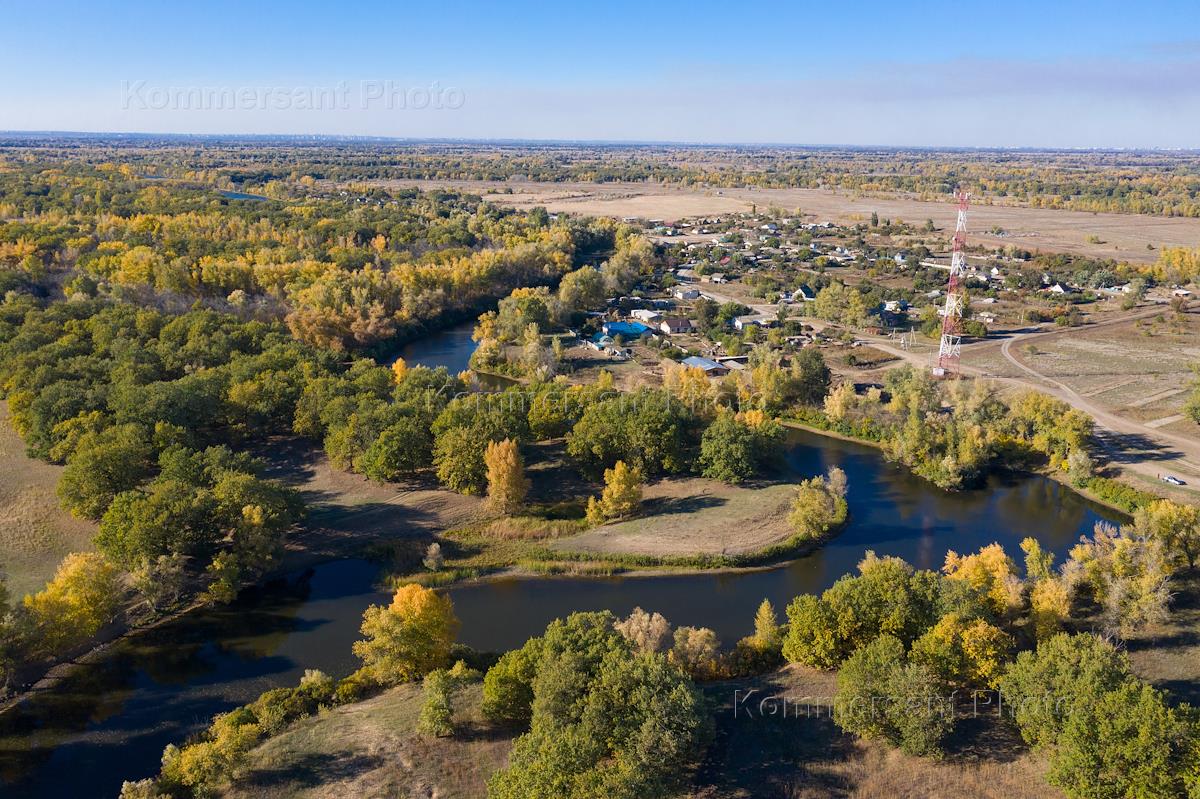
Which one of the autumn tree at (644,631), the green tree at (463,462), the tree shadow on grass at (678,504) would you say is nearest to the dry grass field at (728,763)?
the autumn tree at (644,631)

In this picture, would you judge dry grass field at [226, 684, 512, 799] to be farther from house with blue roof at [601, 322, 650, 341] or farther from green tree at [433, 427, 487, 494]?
house with blue roof at [601, 322, 650, 341]

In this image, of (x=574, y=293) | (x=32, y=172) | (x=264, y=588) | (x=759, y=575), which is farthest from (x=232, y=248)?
(x=32, y=172)

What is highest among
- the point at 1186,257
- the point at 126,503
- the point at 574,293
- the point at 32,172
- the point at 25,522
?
the point at 32,172

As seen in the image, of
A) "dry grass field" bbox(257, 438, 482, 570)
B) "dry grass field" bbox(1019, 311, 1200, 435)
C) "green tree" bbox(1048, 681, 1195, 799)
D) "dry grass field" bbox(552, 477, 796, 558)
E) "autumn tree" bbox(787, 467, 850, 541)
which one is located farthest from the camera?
"dry grass field" bbox(1019, 311, 1200, 435)

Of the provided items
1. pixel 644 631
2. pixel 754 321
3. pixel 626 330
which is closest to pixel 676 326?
pixel 626 330

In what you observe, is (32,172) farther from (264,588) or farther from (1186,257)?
(1186,257)

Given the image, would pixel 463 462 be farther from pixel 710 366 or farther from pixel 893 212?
pixel 893 212

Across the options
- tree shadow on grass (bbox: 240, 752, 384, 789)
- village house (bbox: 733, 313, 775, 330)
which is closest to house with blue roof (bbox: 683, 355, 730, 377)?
village house (bbox: 733, 313, 775, 330)
